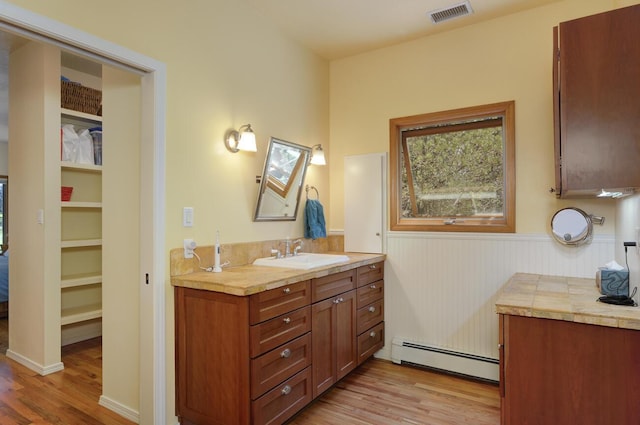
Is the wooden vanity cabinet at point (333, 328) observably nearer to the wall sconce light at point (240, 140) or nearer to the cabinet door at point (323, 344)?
the cabinet door at point (323, 344)

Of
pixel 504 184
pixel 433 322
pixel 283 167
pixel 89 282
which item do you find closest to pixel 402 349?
pixel 433 322

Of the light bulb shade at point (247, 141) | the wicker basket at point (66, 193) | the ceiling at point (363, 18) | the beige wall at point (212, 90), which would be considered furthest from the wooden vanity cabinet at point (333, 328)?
the wicker basket at point (66, 193)

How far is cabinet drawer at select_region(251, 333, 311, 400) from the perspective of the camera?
1876 millimetres

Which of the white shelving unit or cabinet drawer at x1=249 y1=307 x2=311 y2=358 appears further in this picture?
the white shelving unit

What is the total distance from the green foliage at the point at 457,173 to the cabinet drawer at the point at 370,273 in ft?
1.78

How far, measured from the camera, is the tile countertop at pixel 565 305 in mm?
1458

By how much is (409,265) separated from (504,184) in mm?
997

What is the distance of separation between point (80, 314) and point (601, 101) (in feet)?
13.8

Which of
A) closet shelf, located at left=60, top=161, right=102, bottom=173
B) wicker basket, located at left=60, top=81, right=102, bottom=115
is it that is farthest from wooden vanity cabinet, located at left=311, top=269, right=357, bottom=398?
wicker basket, located at left=60, top=81, right=102, bottom=115

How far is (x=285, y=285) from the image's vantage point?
6.82ft

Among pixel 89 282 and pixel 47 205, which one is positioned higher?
pixel 47 205

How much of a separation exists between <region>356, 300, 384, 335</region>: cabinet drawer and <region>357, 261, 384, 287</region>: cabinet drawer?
20cm

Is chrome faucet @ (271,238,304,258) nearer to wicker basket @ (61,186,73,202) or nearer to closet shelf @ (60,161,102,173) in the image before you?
closet shelf @ (60,161,102,173)

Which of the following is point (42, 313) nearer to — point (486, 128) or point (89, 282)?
point (89, 282)
